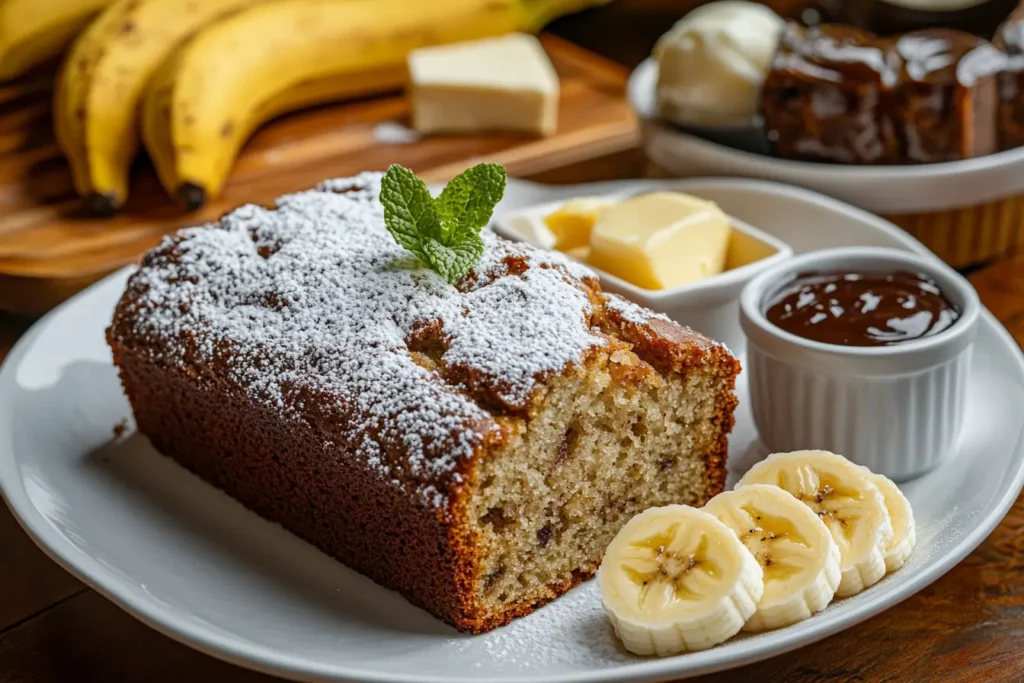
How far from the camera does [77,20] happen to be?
354 cm

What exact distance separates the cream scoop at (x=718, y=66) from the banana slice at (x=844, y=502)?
1.30 meters

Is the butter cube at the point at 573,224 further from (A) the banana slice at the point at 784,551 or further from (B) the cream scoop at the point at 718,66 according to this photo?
(A) the banana slice at the point at 784,551

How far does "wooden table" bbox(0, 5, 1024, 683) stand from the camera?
5.54 feet

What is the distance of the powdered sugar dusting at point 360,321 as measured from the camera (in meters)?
1.67

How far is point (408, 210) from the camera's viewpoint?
1.95 meters

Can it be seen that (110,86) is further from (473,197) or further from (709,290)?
(709,290)

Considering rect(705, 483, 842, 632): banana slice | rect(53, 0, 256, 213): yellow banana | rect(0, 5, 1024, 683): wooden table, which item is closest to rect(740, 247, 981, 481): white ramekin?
rect(0, 5, 1024, 683): wooden table

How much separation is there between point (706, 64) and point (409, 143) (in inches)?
36.9

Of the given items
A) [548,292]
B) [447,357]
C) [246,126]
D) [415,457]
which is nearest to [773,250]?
[548,292]

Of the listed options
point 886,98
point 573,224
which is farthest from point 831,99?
point 573,224

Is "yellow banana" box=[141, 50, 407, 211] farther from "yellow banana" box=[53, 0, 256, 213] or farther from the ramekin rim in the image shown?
the ramekin rim

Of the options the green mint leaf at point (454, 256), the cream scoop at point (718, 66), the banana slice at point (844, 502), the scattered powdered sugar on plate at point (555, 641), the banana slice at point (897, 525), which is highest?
the green mint leaf at point (454, 256)

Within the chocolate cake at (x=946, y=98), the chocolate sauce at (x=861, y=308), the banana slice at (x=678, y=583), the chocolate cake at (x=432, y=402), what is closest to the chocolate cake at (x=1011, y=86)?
the chocolate cake at (x=946, y=98)

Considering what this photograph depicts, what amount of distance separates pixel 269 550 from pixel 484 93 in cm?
179
